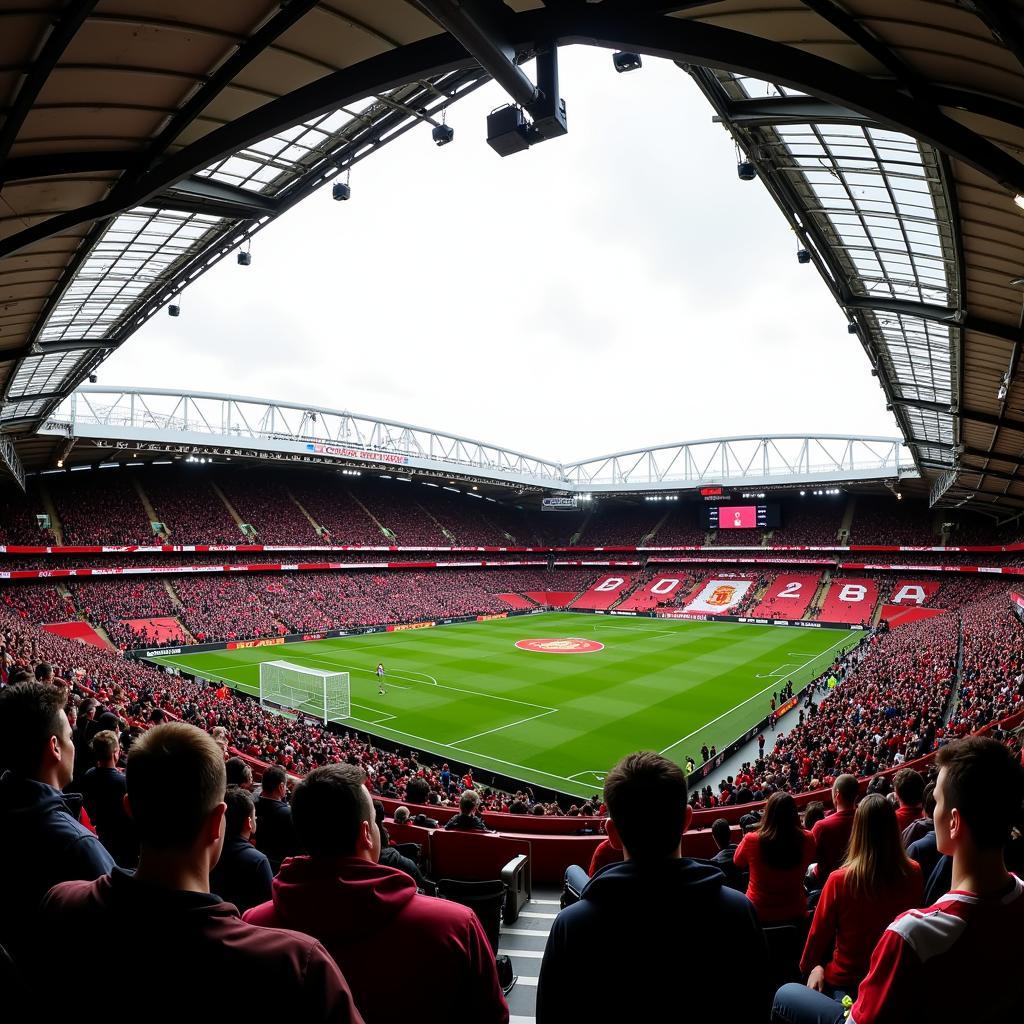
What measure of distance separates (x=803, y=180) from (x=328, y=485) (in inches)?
2272

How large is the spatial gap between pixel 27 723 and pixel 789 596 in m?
60.7

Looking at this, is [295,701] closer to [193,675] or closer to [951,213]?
[193,675]

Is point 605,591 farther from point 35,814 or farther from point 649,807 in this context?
point 649,807

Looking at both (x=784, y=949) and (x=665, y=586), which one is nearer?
(x=784, y=949)

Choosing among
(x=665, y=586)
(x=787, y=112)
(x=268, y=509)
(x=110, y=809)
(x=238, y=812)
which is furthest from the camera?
(x=665, y=586)

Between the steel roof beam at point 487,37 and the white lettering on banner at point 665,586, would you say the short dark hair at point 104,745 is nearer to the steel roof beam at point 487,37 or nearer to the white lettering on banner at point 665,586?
the steel roof beam at point 487,37

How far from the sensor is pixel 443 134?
10844 millimetres

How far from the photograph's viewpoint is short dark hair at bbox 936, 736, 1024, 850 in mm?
2381

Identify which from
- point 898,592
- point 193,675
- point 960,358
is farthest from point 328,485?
point 960,358

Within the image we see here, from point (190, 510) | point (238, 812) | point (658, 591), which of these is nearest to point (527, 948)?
point (238, 812)

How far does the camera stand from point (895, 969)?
7.32ft

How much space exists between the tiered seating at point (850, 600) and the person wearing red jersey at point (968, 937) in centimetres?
5443

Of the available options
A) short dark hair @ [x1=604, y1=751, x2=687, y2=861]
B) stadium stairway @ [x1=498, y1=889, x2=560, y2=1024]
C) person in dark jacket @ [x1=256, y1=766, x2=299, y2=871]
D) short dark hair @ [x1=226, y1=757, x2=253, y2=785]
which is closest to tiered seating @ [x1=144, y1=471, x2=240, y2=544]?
stadium stairway @ [x1=498, y1=889, x2=560, y2=1024]

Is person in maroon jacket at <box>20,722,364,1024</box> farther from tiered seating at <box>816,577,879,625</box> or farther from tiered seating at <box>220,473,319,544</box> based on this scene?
tiered seating at <box>816,577,879,625</box>
